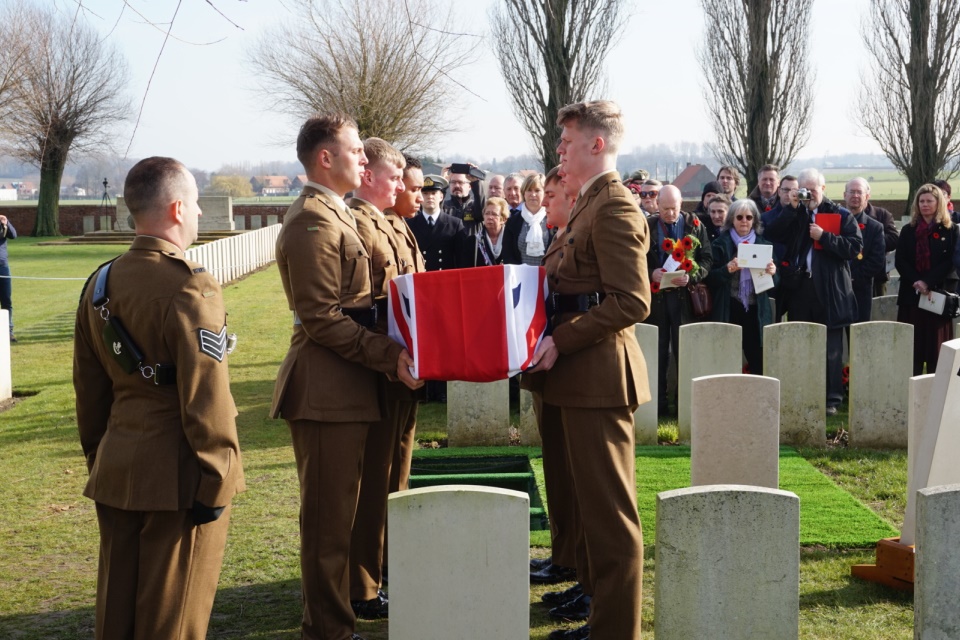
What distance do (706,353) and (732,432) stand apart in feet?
7.65

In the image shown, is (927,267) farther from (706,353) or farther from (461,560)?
(461,560)

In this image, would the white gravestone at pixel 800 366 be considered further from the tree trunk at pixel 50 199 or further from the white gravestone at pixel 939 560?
the tree trunk at pixel 50 199

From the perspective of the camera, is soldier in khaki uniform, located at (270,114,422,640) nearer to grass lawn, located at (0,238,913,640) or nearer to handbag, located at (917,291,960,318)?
grass lawn, located at (0,238,913,640)

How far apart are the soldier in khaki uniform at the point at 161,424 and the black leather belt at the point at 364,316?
0.88m

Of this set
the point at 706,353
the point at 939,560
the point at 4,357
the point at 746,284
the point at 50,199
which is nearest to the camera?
the point at 939,560

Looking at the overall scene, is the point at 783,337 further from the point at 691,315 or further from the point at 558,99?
the point at 558,99

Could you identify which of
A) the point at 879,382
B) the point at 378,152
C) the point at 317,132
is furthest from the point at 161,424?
the point at 879,382

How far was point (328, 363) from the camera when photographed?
4.13 meters

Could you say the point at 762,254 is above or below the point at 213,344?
above

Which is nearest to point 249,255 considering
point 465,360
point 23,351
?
point 23,351

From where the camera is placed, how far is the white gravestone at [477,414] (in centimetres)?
788

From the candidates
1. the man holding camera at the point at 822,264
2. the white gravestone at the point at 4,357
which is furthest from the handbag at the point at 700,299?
the white gravestone at the point at 4,357

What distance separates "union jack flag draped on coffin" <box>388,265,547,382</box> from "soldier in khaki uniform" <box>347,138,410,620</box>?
54cm

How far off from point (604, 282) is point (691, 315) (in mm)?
5486
